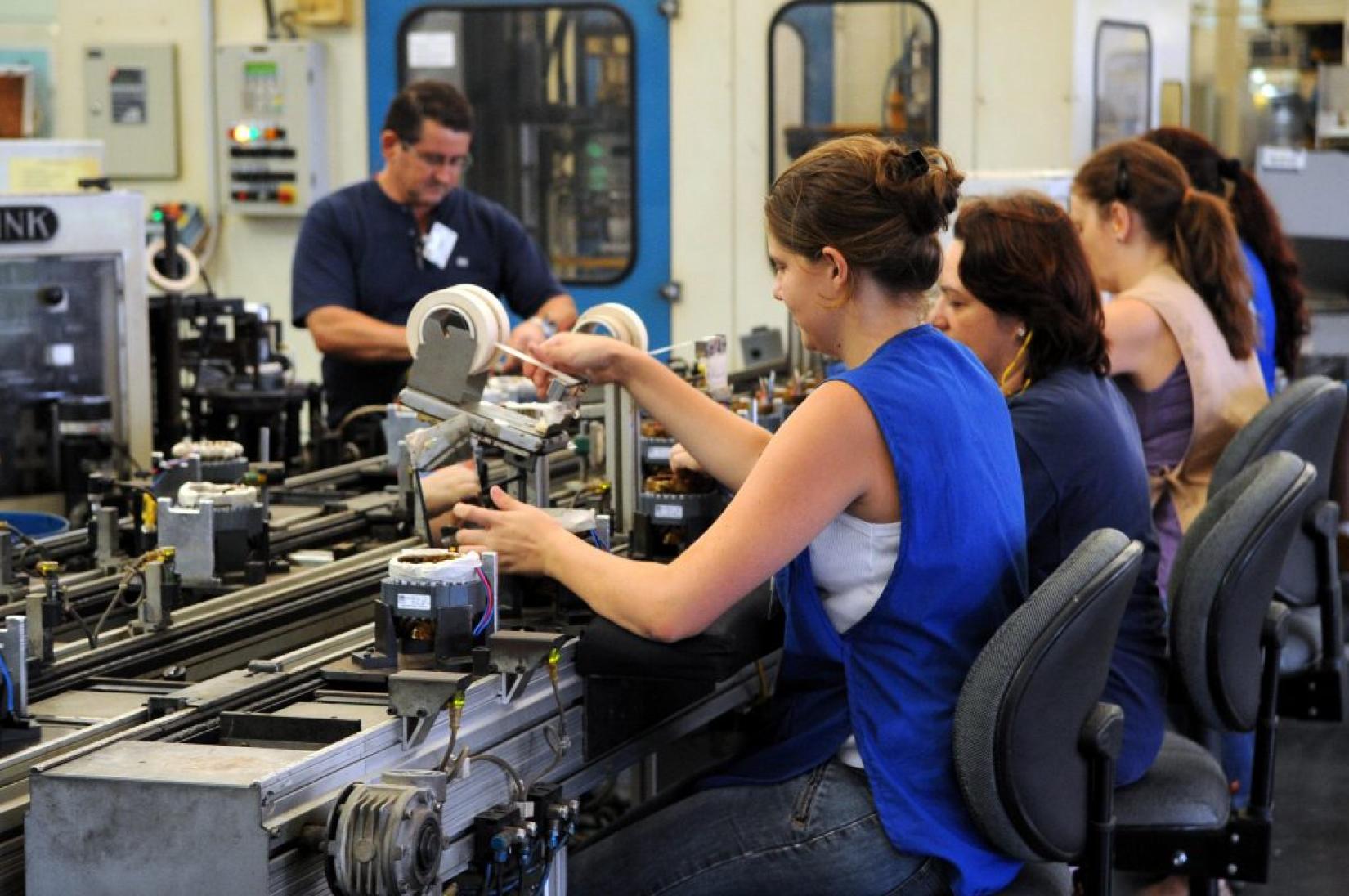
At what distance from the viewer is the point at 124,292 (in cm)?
317

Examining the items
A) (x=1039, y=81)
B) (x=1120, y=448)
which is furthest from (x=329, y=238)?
(x=1120, y=448)

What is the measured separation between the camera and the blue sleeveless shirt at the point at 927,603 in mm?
1695

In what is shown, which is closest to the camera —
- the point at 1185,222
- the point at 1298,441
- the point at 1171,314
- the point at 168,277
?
the point at 1298,441

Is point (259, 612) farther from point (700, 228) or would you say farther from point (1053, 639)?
point (700, 228)

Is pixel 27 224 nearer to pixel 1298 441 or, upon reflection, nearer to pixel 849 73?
pixel 1298 441

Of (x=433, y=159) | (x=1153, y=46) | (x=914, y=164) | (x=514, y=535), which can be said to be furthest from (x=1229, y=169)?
(x=514, y=535)

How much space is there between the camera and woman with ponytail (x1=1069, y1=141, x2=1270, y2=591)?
288 cm

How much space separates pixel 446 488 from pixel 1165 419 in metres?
1.32

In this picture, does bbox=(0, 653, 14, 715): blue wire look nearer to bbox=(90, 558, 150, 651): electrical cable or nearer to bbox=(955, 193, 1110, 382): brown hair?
bbox=(90, 558, 150, 651): electrical cable

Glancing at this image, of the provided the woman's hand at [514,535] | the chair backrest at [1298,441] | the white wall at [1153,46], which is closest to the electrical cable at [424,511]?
the woman's hand at [514,535]

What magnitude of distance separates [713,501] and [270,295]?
299cm

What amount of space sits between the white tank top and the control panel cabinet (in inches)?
130

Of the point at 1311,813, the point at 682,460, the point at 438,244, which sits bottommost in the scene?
the point at 1311,813

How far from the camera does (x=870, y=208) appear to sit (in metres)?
1.72
